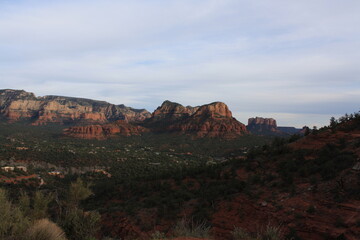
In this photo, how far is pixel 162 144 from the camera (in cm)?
11375

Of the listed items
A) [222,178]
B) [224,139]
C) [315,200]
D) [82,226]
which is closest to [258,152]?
[222,178]

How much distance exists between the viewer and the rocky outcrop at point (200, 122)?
408 feet

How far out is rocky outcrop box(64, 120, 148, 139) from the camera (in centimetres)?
13450

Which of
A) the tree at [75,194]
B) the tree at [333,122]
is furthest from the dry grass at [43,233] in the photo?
the tree at [333,122]

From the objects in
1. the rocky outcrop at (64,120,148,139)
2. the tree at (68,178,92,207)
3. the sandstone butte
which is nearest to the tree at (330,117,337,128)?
the tree at (68,178,92,207)

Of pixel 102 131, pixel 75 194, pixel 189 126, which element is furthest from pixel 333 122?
pixel 102 131

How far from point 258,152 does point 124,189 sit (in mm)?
15264

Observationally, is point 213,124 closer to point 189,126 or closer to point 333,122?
point 189,126

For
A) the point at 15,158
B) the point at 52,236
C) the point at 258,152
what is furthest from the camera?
the point at 15,158

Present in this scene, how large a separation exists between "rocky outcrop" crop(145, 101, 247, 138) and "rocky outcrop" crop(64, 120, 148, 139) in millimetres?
14922

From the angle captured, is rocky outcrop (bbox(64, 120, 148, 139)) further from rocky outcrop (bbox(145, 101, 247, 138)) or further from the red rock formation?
the red rock formation

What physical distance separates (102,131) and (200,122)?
5419 cm

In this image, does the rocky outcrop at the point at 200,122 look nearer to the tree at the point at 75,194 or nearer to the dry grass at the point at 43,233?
the tree at the point at 75,194

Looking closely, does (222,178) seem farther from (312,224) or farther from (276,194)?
(312,224)
